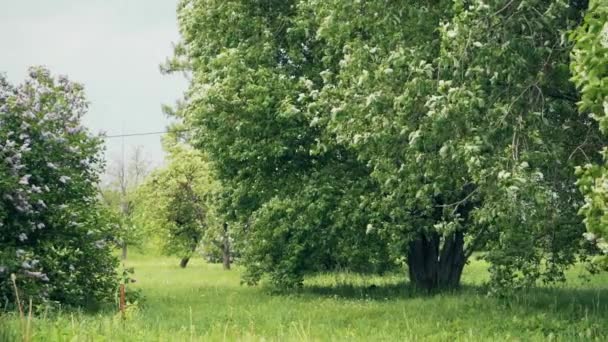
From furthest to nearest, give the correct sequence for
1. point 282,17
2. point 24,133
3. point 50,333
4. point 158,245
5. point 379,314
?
point 158,245 → point 282,17 → point 24,133 → point 379,314 → point 50,333

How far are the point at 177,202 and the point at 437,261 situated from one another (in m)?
26.6

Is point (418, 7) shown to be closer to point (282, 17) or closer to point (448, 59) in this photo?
point (448, 59)

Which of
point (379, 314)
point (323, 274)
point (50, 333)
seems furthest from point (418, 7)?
point (323, 274)

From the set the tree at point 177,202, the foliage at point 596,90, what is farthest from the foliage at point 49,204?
the tree at point 177,202

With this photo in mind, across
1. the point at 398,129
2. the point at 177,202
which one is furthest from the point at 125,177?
the point at 398,129

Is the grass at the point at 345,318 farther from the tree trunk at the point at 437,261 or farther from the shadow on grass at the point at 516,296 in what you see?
the tree trunk at the point at 437,261

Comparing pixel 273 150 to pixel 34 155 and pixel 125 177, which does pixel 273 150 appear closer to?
pixel 34 155

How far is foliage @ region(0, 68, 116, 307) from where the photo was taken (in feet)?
46.5

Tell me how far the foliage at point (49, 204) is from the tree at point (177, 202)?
24849mm

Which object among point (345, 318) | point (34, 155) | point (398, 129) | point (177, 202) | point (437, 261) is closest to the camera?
point (398, 129)

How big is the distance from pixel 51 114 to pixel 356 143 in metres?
8.40

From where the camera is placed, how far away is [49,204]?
1570 cm

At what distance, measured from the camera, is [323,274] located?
82.9ft

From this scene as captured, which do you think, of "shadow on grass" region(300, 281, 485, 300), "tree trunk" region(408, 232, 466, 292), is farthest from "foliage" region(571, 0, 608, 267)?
"tree trunk" region(408, 232, 466, 292)
